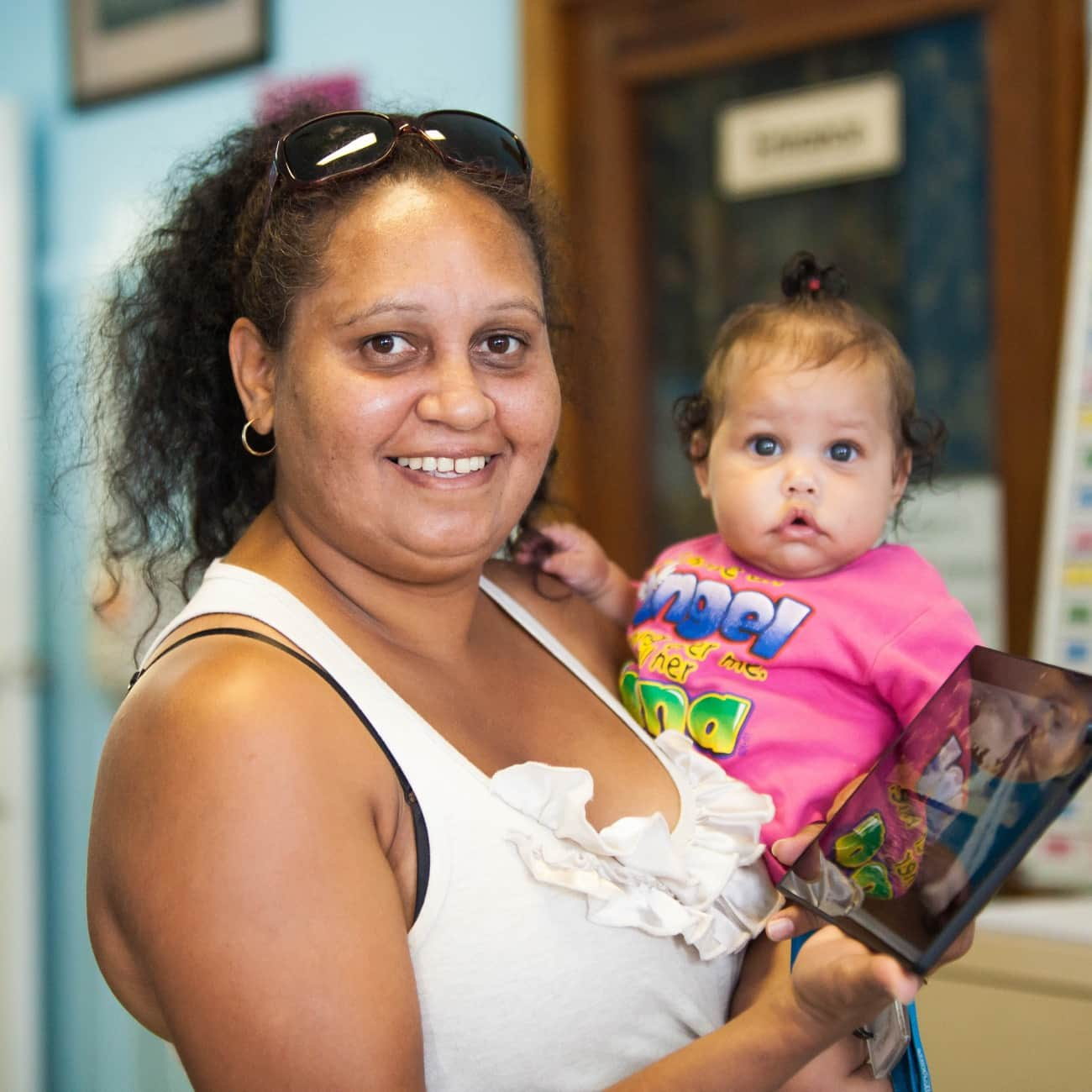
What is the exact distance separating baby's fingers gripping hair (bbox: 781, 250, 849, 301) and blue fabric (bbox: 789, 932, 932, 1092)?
0.62 m

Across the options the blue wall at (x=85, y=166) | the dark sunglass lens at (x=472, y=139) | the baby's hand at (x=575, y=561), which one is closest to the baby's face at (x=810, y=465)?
the baby's hand at (x=575, y=561)

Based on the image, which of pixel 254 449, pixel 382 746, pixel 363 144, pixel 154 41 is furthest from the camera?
pixel 154 41

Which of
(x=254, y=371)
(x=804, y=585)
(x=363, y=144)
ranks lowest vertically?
(x=804, y=585)

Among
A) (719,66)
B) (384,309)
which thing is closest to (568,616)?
(384,309)

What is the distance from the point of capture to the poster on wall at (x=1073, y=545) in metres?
2.02

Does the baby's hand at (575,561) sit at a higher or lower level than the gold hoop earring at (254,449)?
lower

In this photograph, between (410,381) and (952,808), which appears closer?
(952,808)

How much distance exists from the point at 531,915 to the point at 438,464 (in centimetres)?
36

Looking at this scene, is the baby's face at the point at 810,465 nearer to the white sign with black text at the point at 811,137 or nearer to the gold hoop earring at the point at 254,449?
the gold hoop earring at the point at 254,449

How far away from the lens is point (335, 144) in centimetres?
106

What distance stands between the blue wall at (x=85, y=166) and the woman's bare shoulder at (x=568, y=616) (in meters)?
1.63

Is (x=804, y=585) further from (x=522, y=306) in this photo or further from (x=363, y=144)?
(x=363, y=144)

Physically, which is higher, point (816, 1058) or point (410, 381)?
point (410, 381)

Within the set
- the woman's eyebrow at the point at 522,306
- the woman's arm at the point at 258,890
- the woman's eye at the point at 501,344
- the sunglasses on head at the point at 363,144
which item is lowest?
the woman's arm at the point at 258,890
